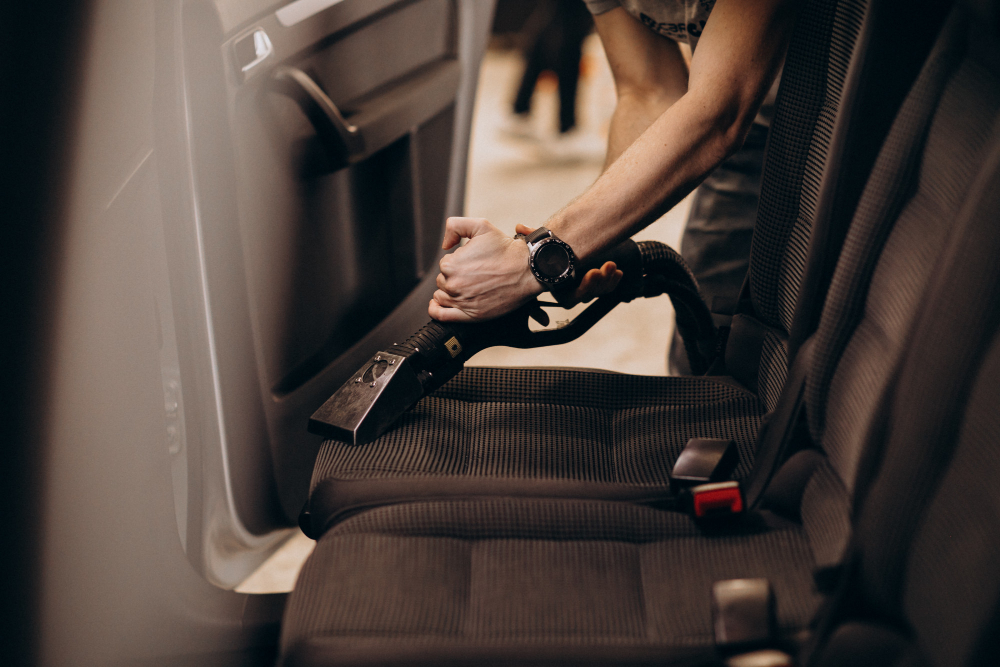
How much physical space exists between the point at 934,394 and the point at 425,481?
1.50 feet

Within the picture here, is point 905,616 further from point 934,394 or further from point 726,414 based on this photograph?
point 726,414

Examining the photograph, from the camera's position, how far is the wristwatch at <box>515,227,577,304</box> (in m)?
0.89

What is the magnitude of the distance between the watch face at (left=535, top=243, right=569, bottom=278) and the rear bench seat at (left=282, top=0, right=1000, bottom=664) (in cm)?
28

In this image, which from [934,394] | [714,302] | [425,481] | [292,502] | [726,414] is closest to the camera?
[934,394]

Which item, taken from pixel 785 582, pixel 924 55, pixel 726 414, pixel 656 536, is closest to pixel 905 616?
pixel 785 582

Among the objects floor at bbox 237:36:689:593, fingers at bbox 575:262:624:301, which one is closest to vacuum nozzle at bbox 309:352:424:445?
fingers at bbox 575:262:624:301

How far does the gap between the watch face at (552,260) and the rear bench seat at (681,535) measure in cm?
28

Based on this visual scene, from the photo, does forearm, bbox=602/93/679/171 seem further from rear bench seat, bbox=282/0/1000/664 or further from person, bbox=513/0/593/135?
person, bbox=513/0/593/135

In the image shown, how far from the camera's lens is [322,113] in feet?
3.83

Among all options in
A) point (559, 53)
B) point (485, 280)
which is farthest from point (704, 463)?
point (559, 53)

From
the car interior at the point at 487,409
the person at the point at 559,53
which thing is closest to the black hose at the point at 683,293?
the car interior at the point at 487,409

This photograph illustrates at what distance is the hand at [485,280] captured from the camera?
90 centimetres

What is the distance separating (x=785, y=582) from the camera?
656 mm

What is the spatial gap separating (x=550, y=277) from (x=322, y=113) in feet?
1.63
